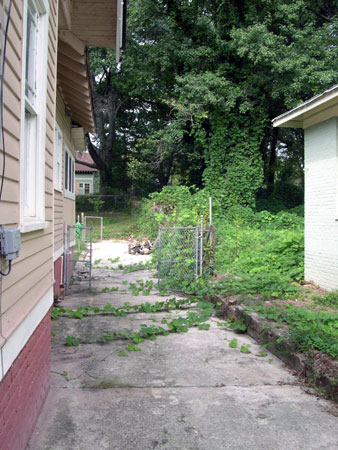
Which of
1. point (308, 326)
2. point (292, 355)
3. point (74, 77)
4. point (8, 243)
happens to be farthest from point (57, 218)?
point (8, 243)

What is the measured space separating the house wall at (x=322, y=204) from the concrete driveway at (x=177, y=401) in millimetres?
2772

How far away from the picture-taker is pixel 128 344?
18.2ft

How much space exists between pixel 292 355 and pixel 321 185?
13.9 ft

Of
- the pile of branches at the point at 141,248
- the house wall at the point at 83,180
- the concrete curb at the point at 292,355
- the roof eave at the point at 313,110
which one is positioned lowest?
the concrete curb at the point at 292,355

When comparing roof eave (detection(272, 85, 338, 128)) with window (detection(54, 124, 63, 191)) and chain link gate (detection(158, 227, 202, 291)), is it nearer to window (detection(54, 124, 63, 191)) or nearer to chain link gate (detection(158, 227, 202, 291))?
chain link gate (detection(158, 227, 202, 291))

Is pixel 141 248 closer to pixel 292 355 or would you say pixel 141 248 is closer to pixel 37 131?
pixel 292 355

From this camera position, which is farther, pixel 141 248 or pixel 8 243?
pixel 141 248

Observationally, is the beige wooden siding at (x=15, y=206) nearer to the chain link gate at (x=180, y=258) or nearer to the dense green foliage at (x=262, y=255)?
the dense green foliage at (x=262, y=255)

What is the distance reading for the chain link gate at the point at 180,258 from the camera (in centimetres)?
990

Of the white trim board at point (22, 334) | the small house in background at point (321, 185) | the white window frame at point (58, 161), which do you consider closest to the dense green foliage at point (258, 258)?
the small house in background at point (321, 185)

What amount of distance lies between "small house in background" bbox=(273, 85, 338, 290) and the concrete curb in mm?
2156

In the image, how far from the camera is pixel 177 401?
12.2ft

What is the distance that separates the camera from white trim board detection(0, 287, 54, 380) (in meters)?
2.18

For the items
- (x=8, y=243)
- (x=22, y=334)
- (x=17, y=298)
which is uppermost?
(x=8, y=243)
